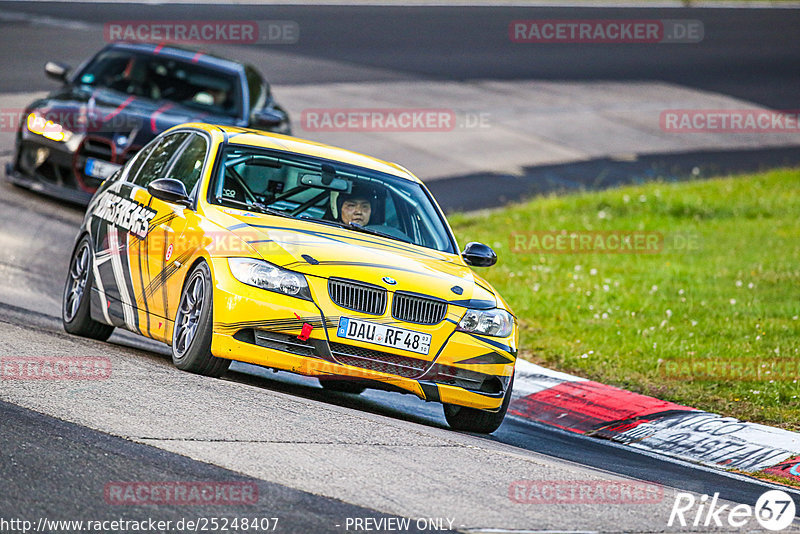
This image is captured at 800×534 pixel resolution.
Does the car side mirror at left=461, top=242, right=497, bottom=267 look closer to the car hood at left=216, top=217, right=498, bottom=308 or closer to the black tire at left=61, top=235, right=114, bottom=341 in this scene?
the car hood at left=216, top=217, right=498, bottom=308

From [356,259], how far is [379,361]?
2.08 feet

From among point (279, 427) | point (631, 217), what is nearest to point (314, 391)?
point (279, 427)

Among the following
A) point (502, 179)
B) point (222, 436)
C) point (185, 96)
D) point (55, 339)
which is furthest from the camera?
point (502, 179)

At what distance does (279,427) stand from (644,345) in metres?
5.30

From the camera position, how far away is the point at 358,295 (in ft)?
25.2

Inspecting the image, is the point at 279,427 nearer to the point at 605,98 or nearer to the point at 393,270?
the point at 393,270

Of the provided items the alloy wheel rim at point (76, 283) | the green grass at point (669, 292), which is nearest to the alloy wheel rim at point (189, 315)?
the alloy wheel rim at point (76, 283)

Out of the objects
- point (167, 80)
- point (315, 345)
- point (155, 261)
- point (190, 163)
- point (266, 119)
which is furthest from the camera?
point (167, 80)

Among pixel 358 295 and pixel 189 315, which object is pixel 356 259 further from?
pixel 189 315

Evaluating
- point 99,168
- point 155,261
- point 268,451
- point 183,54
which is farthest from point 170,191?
point 183,54

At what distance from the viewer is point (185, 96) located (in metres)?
15.4

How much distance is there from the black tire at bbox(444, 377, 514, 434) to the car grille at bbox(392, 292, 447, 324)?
768 millimetres

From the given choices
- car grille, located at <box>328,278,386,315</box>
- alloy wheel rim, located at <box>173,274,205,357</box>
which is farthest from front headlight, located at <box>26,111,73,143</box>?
car grille, located at <box>328,278,386,315</box>

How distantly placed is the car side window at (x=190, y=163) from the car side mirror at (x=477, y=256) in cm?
186
